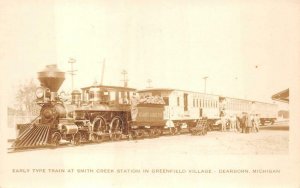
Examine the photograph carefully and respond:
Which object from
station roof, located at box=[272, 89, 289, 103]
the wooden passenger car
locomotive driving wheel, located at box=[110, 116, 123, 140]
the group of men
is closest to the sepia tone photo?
station roof, located at box=[272, 89, 289, 103]

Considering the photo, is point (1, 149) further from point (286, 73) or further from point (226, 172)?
point (286, 73)

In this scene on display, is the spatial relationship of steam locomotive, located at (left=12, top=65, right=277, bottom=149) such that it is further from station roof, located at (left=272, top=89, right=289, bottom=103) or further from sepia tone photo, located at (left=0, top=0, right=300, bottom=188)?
station roof, located at (left=272, top=89, right=289, bottom=103)

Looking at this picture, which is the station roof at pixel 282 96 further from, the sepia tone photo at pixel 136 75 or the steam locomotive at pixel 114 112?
the steam locomotive at pixel 114 112

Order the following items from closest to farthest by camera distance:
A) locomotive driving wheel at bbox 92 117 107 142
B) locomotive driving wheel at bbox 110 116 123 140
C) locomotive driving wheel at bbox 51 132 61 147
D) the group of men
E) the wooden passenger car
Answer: locomotive driving wheel at bbox 51 132 61 147 < locomotive driving wheel at bbox 92 117 107 142 < locomotive driving wheel at bbox 110 116 123 140 < the wooden passenger car < the group of men

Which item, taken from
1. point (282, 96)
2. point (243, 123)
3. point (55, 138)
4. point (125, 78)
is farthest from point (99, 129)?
point (282, 96)

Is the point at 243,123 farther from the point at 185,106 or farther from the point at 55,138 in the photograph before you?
the point at 55,138

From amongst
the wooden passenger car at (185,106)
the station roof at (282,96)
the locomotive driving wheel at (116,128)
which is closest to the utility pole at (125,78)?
the wooden passenger car at (185,106)
